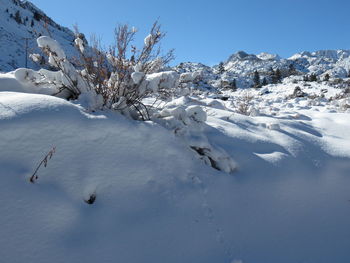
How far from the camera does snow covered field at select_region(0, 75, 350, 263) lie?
1321 millimetres

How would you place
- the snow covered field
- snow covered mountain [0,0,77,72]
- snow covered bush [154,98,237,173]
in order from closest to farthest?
the snow covered field < snow covered bush [154,98,237,173] < snow covered mountain [0,0,77,72]

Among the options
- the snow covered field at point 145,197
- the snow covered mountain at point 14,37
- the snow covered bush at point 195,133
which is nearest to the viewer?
the snow covered field at point 145,197

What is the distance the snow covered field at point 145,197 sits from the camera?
4.33 ft

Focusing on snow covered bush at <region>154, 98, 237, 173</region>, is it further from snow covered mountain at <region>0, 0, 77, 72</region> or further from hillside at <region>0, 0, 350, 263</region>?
snow covered mountain at <region>0, 0, 77, 72</region>

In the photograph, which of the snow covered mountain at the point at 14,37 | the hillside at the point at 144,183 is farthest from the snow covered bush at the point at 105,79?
the snow covered mountain at the point at 14,37

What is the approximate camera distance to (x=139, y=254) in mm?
1344

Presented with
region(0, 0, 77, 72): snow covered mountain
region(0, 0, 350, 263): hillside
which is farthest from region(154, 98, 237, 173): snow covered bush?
region(0, 0, 77, 72): snow covered mountain

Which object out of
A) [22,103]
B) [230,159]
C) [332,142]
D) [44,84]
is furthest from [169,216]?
[332,142]

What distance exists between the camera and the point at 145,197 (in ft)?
5.44

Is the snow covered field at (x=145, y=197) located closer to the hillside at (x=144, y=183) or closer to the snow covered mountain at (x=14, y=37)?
the hillside at (x=144, y=183)

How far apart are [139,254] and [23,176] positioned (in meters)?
0.83

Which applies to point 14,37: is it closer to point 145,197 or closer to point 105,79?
point 105,79

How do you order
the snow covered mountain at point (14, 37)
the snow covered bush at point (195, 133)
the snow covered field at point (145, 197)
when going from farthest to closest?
the snow covered mountain at point (14, 37), the snow covered bush at point (195, 133), the snow covered field at point (145, 197)

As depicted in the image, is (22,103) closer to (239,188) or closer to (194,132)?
(194,132)
